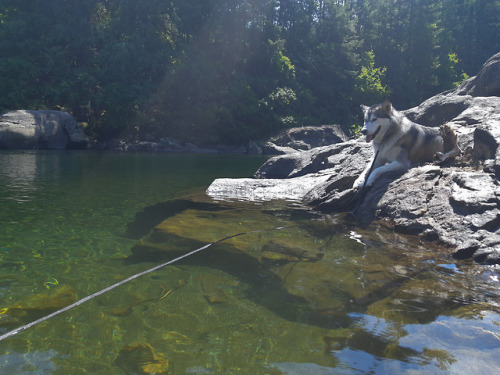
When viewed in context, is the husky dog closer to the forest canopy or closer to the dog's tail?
the dog's tail

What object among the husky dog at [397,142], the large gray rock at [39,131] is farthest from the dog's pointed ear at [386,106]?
the large gray rock at [39,131]

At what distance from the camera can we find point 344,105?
44438mm

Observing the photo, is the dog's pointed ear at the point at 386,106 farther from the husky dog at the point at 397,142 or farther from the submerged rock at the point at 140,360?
the submerged rock at the point at 140,360

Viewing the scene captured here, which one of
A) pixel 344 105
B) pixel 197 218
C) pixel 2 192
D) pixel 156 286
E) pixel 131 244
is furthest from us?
pixel 344 105

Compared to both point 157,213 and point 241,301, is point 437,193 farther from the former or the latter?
point 157,213

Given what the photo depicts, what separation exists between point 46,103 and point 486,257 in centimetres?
3419

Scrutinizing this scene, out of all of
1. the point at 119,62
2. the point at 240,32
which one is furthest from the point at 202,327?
the point at 240,32

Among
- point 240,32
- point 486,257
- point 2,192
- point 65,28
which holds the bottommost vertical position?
point 2,192

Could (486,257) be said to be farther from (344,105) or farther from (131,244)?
(344,105)

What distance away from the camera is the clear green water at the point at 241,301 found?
2.28 metres

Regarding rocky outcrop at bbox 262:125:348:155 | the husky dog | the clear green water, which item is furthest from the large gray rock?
the husky dog

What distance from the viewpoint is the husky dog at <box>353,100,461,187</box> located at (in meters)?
6.62

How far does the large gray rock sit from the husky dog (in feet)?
74.8

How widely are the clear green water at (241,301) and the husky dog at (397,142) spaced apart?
1.70 meters
